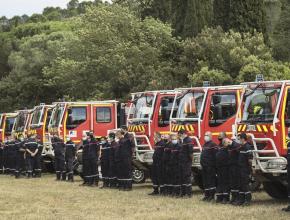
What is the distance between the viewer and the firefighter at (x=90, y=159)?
2175cm

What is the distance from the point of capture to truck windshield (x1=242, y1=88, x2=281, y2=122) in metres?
14.9

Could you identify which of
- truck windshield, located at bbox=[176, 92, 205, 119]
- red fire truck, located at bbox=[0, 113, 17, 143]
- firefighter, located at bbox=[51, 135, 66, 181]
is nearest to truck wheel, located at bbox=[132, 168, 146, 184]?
firefighter, located at bbox=[51, 135, 66, 181]

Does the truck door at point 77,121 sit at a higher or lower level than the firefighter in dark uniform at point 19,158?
higher

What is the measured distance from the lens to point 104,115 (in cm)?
2683

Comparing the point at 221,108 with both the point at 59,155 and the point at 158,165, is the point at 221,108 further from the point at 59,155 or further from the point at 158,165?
the point at 59,155

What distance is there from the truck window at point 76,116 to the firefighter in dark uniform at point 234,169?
471 inches

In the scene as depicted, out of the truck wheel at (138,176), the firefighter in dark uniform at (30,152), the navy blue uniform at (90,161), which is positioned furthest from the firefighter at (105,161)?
the firefighter in dark uniform at (30,152)

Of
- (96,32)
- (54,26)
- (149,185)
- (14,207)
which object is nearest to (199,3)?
(96,32)

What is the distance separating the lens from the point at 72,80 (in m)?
40.6

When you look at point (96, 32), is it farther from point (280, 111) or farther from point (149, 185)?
point (280, 111)

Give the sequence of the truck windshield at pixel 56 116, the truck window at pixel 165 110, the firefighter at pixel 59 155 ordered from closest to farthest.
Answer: the truck window at pixel 165 110 → the firefighter at pixel 59 155 → the truck windshield at pixel 56 116

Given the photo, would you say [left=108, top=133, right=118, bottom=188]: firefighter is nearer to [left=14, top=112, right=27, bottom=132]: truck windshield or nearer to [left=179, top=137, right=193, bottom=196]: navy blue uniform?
[left=179, top=137, right=193, bottom=196]: navy blue uniform

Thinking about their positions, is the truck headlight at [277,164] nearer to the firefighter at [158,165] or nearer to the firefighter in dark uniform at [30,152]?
the firefighter at [158,165]

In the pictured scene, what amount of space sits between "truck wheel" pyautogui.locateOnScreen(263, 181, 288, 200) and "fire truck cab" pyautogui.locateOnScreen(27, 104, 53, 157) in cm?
1327
